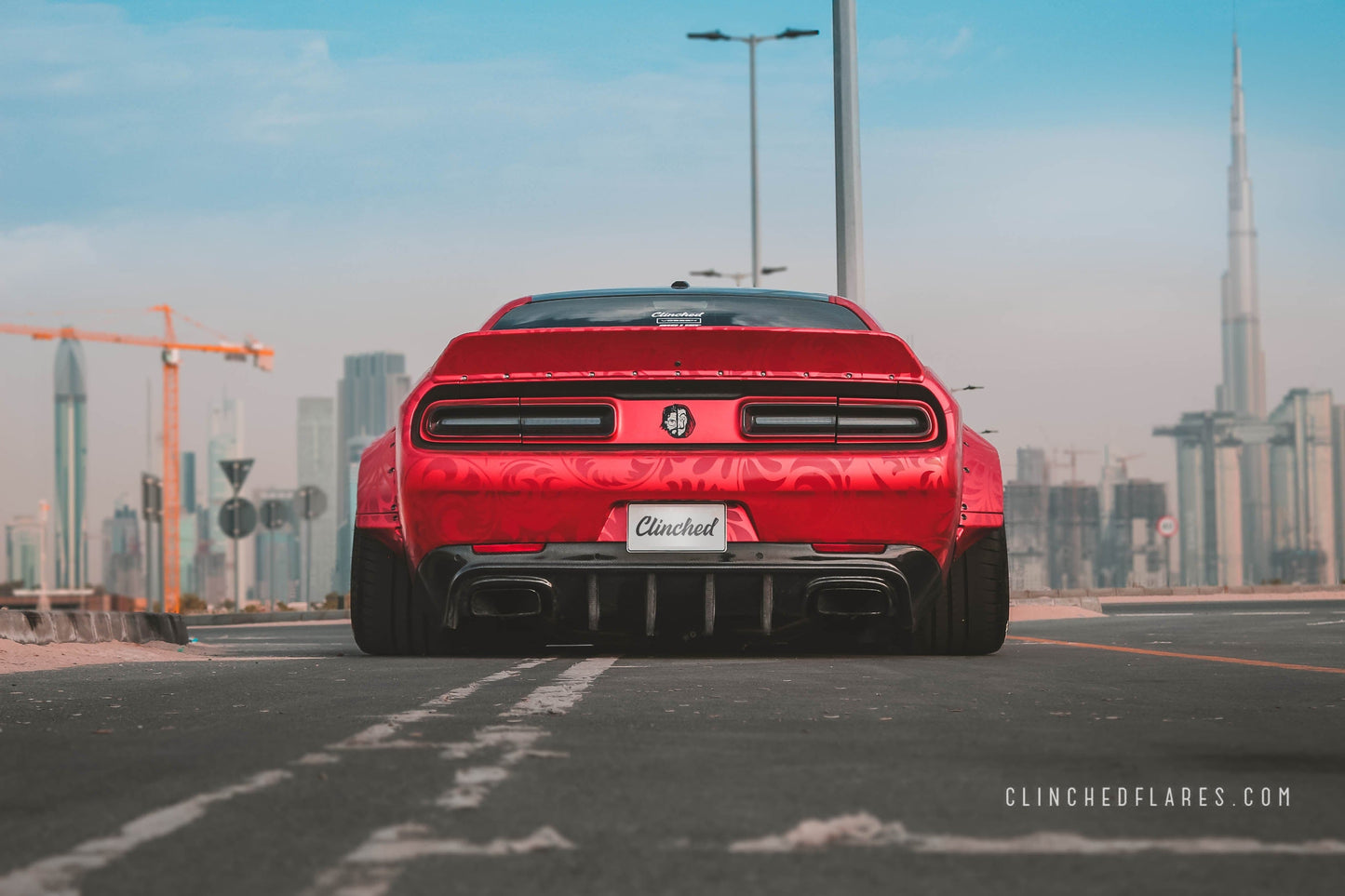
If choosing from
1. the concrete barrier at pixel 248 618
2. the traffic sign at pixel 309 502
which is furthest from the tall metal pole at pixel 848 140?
the traffic sign at pixel 309 502

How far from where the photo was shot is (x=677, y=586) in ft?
20.3

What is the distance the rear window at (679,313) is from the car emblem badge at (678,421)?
682 mm

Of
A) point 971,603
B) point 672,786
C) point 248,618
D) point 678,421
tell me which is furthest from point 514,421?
point 248,618

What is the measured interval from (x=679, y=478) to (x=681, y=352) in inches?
19.8

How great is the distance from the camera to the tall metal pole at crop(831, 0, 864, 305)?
1592cm

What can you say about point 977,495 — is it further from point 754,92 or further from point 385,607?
point 754,92

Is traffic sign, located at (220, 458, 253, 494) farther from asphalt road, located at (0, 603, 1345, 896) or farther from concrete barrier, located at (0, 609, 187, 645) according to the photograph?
asphalt road, located at (0, 603, 1345, 896)

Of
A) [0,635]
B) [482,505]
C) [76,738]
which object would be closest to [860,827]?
[76,738]

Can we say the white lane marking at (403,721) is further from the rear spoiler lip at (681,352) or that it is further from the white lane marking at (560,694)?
the rear spoiler lip at (681,352)

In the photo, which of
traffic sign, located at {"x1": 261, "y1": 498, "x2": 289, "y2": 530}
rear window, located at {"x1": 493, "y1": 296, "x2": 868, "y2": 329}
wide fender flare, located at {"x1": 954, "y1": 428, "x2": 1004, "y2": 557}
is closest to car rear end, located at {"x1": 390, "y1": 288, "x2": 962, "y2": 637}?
wide fender flare, located at {"x1": 954, "y1": 428, "x2": 1004, "y2": 557}

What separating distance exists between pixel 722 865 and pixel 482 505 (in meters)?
3.97

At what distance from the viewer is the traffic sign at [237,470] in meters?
31.6

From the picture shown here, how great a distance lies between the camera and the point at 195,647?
11.1 meters

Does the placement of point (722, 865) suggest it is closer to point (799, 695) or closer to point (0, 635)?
point (799, 695)
